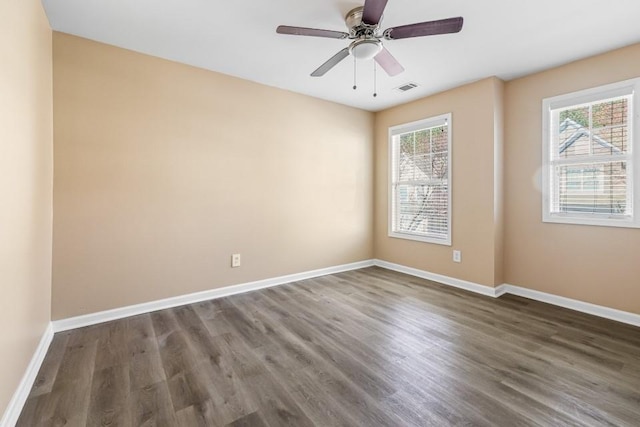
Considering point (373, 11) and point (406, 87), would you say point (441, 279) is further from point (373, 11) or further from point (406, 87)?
point (373, 11)

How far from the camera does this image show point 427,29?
6.11 feet

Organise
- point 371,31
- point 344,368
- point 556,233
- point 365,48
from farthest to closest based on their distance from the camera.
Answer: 1. point 556,233
2. point 365,48
3. point 371,31
4. point 344,368

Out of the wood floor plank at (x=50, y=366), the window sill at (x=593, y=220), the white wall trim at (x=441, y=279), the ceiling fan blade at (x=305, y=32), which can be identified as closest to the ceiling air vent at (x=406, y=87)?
the ceiling fan blade at (x=305, y=32)

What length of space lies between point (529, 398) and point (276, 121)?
339cm

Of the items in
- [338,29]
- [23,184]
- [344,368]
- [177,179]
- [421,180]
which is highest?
[338,29]

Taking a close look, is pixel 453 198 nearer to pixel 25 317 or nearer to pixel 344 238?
pixel 344 238

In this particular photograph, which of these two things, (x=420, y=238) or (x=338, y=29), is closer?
(x=338, y=29)

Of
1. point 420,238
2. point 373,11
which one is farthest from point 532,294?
point 373,11

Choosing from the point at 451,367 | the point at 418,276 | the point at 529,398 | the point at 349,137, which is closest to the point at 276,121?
the point at 349,137

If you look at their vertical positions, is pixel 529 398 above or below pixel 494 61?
below

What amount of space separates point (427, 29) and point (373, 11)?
1.21ft

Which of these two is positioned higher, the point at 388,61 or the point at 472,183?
the point at 388,61

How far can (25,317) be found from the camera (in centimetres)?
171

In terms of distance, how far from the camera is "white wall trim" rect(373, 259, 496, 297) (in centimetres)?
333
